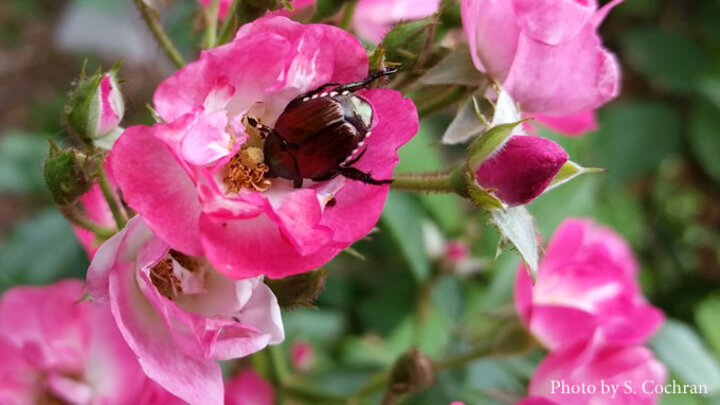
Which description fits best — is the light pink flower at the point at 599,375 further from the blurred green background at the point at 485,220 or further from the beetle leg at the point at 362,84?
the beetle leg at the point at 362,84

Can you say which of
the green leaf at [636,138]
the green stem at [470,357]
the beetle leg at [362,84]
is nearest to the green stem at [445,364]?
the green stem at [470,357]

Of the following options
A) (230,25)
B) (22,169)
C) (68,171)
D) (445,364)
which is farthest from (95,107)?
(22,169)

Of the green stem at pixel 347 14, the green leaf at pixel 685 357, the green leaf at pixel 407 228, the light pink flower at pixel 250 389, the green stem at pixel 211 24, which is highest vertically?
the green stem at pixel 211 24

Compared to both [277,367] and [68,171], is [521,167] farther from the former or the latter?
[277,367]

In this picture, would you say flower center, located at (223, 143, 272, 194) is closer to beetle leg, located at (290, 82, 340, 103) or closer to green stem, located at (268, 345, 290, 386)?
beetle leg, located at (290, 82, 340, 103)

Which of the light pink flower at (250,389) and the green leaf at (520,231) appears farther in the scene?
the light pink flower at (250,389)
